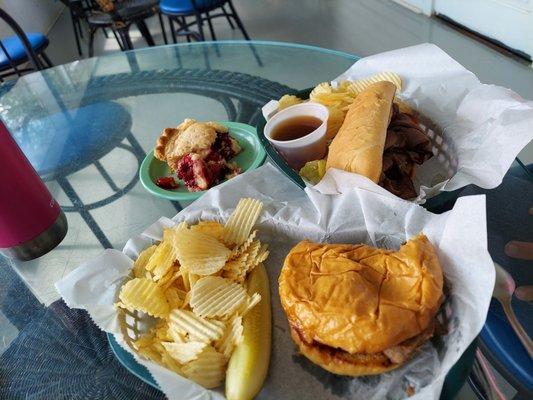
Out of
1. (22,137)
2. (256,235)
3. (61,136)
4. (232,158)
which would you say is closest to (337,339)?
(256,235)

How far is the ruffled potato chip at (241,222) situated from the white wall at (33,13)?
155 inches

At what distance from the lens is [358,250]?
78cm

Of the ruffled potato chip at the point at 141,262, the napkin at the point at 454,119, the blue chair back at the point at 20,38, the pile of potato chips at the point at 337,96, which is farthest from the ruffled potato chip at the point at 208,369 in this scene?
the blue chair back at the point at 20,38

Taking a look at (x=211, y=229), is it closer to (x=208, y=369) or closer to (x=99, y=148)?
(x=208, y=369)

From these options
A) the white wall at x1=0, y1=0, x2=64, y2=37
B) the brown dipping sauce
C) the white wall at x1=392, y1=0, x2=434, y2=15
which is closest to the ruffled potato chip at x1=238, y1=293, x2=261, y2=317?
the brown dipping sauce

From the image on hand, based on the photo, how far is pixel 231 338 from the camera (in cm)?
70

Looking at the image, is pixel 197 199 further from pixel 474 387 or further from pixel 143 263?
pixel 474 387

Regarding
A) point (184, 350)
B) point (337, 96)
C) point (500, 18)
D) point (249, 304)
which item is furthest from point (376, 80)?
point (500, 18)

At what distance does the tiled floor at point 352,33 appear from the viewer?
Result: 2.71 meters

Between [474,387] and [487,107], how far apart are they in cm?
63

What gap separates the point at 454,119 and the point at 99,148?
1.08 m

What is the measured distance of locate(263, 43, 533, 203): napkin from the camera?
923 mm

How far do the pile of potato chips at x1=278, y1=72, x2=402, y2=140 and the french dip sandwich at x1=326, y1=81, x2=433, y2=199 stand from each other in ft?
0.18

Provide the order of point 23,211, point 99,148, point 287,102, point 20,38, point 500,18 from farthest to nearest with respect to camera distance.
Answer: point 500,18
point 20,38
point 99,148
point 287,102
point 23,211
